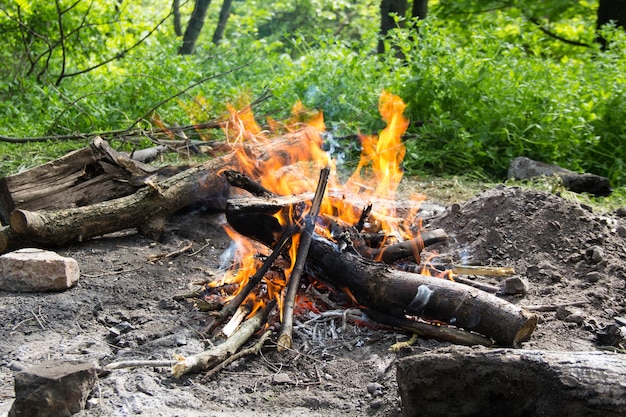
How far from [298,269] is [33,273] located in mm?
1713

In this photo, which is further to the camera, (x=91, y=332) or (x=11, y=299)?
(x=11, y=299)

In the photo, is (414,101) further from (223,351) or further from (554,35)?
(554,35)

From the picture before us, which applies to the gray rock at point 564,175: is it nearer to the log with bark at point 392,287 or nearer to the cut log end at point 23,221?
the log with bark at point 392,287

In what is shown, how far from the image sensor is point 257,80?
1116 centimetres

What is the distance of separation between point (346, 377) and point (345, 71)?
6085mm

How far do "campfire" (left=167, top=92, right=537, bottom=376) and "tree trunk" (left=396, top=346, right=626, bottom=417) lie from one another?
727 mm

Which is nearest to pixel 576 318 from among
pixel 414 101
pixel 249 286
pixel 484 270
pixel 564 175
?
pixel 484 270

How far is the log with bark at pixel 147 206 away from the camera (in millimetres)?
4867

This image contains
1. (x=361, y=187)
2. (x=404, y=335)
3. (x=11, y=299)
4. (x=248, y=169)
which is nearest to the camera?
(x=404, y=335)

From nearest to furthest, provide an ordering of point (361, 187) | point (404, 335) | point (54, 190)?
1. point (404, 335)
2. point (54, 190)
3. point (361, 187)

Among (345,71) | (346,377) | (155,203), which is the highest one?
(345,71)

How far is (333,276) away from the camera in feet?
13.4

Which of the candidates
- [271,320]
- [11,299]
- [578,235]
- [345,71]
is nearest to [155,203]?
[11,299]

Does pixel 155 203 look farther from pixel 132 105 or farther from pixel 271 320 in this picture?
pixel 132 105
